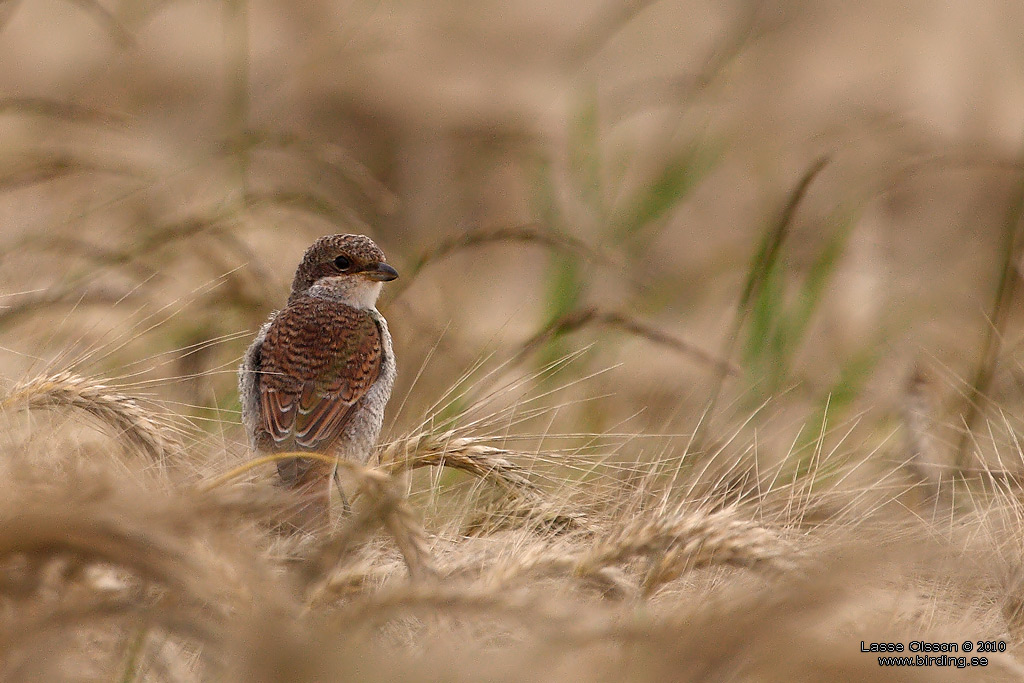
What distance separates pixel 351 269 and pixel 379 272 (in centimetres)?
11

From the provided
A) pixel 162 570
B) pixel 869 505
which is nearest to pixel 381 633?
pixel 162 570

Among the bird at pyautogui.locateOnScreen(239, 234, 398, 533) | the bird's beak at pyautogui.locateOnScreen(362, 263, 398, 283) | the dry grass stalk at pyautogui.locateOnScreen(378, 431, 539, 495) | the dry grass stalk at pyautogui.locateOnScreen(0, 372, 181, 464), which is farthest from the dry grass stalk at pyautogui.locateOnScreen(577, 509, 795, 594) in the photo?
the bird's beak at pyautogui.locateOnScreen(362, 263, 398, 283)

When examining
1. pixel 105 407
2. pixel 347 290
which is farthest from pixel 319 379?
pixel 105 407

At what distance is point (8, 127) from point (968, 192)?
7.20m

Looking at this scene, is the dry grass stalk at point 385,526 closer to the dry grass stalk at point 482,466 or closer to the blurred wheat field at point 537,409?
the blurred wheat field at point 537,409

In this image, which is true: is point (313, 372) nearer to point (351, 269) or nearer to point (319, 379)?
point (319, 379)

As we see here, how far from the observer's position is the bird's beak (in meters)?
3.60

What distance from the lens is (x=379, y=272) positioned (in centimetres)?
364

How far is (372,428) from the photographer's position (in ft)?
10.9

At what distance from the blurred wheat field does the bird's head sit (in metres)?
0.14

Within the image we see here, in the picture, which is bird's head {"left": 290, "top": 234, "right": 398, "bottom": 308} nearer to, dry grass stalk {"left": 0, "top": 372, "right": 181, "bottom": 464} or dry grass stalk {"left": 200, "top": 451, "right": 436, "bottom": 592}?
dry grass stalk {"left": 0, "top": 372, "right": 181, "bottom": 464}

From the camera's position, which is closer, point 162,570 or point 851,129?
point 162,570

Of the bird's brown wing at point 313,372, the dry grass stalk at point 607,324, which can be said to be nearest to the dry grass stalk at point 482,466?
the bird's brown wing at point 313,372

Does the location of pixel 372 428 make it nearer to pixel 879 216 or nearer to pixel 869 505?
pixel 869 505
